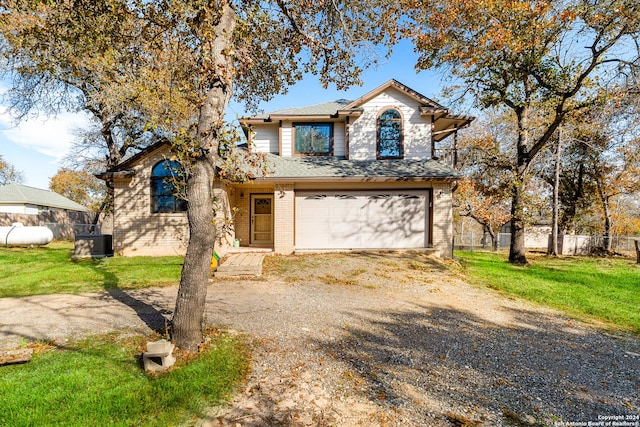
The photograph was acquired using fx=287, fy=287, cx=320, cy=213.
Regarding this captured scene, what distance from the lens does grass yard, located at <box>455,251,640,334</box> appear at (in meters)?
6.45

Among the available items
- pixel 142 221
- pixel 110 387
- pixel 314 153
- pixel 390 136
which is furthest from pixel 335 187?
pixel 110 387

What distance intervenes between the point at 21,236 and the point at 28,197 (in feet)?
55.7

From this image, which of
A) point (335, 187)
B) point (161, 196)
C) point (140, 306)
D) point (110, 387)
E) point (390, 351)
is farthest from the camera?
point (335, 187)

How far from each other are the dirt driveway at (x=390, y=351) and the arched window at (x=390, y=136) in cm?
695

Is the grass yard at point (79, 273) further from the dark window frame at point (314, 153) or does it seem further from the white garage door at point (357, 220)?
the dark window frame at point (314, 153)

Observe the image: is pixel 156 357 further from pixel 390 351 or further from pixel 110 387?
pixel 390 351

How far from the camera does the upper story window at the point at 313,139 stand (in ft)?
43.9

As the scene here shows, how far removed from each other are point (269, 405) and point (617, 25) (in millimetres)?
14611

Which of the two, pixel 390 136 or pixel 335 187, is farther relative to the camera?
pixel 390 136

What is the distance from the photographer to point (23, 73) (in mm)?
12703

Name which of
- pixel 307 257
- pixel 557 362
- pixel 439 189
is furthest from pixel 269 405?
pixel 439 189

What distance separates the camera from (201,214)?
13.3ft

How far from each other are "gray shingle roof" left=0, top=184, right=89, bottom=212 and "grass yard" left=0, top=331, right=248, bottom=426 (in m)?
31.9

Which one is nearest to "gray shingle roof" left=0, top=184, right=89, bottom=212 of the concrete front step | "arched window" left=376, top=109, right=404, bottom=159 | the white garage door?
the concrete front step
